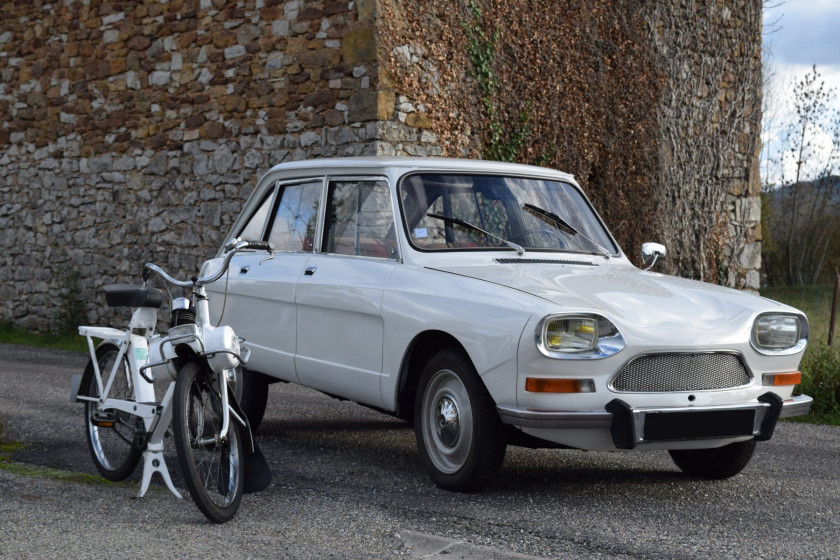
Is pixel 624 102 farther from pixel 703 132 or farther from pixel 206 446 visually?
pixel 206 446

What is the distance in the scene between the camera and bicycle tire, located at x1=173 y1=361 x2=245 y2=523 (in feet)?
14.5

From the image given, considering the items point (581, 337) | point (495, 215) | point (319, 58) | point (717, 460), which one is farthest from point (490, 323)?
point (319, 58)

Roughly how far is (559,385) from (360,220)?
1.92m

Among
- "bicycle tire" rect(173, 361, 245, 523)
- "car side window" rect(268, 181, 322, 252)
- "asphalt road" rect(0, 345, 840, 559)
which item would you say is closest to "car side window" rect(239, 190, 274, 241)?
"car side window" rect(268, 181, 322, 252)

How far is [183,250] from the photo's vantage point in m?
13.2

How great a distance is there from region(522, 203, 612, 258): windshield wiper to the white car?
0.01 meters

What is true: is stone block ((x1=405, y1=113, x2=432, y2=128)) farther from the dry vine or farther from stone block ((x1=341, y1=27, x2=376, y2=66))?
the dry vine

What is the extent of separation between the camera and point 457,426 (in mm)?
5082

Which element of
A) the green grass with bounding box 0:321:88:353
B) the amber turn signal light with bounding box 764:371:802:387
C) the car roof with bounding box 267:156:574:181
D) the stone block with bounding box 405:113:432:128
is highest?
the stone block with bounding box 405:113:432:128

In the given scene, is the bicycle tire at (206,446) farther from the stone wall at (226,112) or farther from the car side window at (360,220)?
the stone wall at (226,112)

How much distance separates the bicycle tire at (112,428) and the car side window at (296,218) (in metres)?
1.47

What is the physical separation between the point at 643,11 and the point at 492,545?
11.6 m

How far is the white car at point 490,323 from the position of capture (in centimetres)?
468

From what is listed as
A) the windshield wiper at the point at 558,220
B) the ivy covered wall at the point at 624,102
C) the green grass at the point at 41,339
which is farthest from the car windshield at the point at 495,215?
the green grass at the point at 41,339
